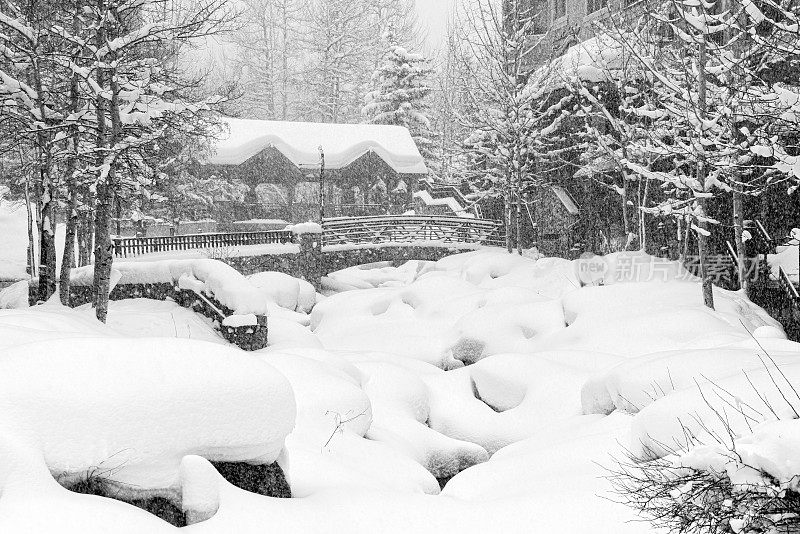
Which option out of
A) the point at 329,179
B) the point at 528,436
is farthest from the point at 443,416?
the point at 329,179

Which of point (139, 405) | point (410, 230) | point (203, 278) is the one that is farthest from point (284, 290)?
point (139, 405)

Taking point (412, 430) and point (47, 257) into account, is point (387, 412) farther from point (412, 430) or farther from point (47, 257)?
point (47, 257)

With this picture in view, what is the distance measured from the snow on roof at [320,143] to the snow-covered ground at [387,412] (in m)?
16.5

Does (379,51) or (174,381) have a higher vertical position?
(379,51)

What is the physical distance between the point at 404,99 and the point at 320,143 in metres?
8.42

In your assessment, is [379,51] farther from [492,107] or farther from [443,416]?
[443,416]

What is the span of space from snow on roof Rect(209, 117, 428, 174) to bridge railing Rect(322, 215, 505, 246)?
5.17 metres

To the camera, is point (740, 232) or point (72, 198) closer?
Result: point (740, 232)

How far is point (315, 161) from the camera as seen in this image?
103 feet

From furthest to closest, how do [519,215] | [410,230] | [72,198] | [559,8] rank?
[410,230] < [519,215] < [559,8] < [72,198]

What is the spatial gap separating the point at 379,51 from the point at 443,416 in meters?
40.8

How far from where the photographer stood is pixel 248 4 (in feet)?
162

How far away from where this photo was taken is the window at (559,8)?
23719 mm

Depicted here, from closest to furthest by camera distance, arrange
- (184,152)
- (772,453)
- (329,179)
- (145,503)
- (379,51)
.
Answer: (772,453) → (145,503) → (184,152) → (329,179) → (379,51)
